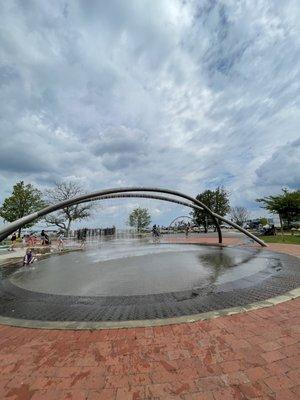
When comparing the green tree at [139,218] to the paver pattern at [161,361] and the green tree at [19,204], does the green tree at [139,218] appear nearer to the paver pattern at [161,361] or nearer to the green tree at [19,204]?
the green tree at [19,204]

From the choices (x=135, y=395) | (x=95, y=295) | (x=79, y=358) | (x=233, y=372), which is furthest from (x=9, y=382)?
(x=95, y=295)

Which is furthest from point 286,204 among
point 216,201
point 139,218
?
point 139,218

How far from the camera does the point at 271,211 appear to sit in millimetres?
36062

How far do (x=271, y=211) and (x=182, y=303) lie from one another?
3376 centimetres

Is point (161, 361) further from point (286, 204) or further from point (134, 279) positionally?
point (286, 204)

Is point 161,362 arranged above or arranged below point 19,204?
below

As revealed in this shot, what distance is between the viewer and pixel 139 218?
8269cm

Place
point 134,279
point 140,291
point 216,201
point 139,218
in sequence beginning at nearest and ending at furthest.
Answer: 1. point 140,291
2. point 134,279
3. point 216,201
4. point 139,218

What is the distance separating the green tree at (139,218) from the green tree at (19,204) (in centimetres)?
4004

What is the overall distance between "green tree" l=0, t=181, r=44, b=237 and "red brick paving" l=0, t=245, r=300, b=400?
40654 millimetres

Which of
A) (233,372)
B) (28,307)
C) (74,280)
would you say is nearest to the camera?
(233,372)

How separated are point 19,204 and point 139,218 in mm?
43673

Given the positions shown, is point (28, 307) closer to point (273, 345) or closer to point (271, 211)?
point (273, 345)

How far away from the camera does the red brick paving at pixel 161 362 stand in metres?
3.05
